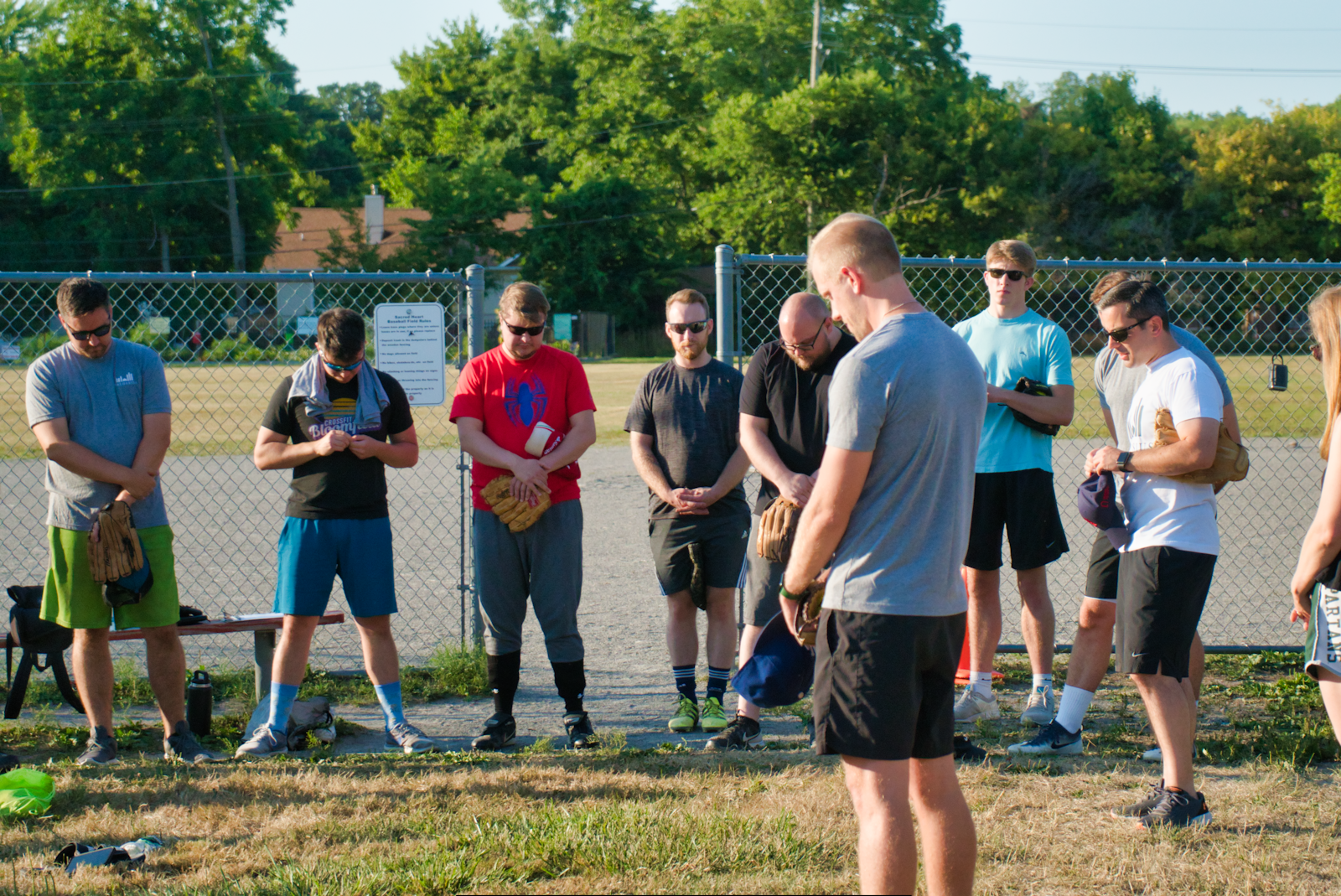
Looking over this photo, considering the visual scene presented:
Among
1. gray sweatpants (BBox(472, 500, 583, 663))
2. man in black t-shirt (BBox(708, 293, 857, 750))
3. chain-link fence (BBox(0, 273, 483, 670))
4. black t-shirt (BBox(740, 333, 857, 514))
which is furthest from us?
chain-link fence (BBox(0, 273, 483, 670))

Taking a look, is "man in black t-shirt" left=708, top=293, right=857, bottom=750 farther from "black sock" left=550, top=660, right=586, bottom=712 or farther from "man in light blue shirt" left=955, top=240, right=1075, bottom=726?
"black sock" left=550, top=660, right=586, bottom=712

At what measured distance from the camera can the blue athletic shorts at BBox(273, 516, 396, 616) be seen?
184 inches

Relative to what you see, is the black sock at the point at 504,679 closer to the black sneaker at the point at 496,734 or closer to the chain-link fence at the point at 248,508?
the black sneaker at the point at 496,734

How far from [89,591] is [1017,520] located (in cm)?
407

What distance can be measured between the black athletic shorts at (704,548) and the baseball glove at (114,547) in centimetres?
226

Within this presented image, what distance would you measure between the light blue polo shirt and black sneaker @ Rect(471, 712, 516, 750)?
2416mm

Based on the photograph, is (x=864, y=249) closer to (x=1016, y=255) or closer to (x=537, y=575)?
(x=1016, y=255)

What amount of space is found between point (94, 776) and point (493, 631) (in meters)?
→ 1.69

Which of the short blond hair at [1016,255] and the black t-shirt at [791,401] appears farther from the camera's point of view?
the short blond hair at [1016,255]

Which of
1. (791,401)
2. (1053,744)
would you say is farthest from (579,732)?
(1053,744)

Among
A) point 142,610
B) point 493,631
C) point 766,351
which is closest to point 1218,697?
point 766,351

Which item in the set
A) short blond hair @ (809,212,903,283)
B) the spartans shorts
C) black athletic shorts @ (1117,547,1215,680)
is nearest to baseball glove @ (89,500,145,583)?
short blond hair @ (809,212,903,283)

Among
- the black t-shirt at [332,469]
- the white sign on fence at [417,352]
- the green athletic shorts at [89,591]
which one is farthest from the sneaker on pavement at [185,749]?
the white sign on fence at [417,352]

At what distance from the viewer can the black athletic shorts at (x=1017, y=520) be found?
191 inches
